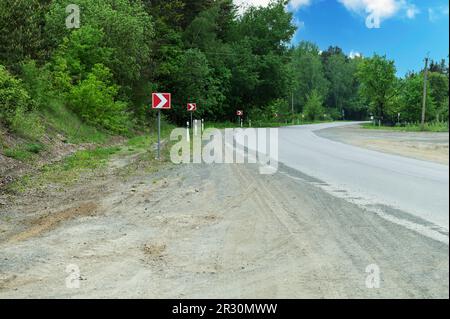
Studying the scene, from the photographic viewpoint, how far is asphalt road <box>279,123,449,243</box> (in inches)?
289

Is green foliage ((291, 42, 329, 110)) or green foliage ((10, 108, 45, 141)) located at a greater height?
green foliage ((291, 42, 329, 110))

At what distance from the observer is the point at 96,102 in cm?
2675

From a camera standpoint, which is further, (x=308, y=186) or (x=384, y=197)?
(x=308, y=186)

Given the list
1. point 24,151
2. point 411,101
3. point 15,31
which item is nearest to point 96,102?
point 15,31

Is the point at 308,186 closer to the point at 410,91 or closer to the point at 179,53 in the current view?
the point at 179,53

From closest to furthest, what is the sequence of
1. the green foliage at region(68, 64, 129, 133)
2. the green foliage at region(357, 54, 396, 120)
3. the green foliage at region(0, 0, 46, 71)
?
the green foliage at region(0, 0, 46, 71)
the green foliage at region(68, 64, 129, 133)
the green foliage at region(357, 54, 396, 120)

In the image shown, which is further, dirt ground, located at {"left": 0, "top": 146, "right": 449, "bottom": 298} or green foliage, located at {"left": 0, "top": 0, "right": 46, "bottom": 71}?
green foliage, located at {"left": 0, "top": 0, "right": 46, "bottom": 71}

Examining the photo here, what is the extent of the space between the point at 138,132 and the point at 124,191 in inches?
953

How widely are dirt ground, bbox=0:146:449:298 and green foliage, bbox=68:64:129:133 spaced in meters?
16.9

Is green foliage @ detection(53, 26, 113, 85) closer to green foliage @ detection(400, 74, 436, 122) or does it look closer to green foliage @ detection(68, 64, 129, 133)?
green foliage @ detection(68, 64, 129, 133)

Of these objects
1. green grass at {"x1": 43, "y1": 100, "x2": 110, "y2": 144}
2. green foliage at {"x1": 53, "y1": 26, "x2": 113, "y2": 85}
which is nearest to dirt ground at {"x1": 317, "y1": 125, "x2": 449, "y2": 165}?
green grass at {"x1": 43, "y1": 100, "x2": 110, "y2": 144}

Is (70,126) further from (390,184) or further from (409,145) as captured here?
(409,145)

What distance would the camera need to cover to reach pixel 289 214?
7969 millimetres
